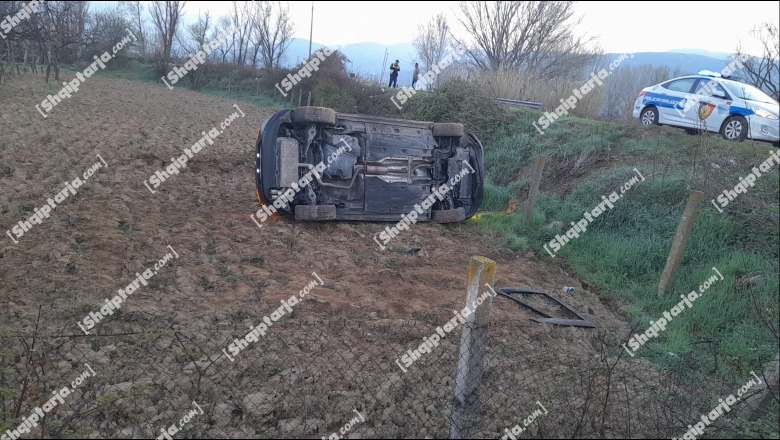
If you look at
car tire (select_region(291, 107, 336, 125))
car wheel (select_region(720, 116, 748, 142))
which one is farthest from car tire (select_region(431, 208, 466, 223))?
car wheel (select_region(720, 116, 748, 142))

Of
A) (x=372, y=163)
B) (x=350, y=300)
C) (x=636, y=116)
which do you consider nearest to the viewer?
(x=350, y=300)

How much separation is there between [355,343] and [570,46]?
31.3 meters

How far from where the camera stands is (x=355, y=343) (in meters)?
4.83

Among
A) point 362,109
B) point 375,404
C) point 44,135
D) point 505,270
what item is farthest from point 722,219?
point 362,109

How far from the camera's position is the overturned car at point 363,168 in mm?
7711

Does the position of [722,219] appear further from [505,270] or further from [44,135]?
[44,135]

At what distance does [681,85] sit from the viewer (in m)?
12.0

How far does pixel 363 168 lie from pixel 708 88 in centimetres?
824

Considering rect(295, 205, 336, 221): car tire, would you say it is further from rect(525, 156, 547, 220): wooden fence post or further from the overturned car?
rect(525, 156, 547, 220): wooden fence post

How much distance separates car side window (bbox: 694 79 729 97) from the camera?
11266 millimetres

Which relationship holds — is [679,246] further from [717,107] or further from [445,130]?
[717,107]

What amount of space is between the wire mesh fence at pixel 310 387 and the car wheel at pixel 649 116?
9.00 meters

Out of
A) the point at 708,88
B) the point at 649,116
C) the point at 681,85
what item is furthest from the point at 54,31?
the point at 708,88

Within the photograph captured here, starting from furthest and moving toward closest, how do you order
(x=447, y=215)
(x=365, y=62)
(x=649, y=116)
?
1. (x=365, y=62)
2. (x=649, y=116)
3. (x=447, y=215)
